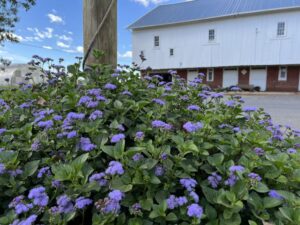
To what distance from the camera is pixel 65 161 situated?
5.06 feet

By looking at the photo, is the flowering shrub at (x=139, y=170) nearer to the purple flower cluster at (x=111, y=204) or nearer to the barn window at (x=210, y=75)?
the purple flower cluster at (x=111, y=204)

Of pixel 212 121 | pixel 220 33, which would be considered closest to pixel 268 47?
pixel 220 33

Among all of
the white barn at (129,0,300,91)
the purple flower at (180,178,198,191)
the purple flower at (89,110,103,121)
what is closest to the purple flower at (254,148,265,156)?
the purple flower at (180,178,198,191)

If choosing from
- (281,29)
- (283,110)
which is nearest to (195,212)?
(283,110)

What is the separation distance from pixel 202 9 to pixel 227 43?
15.0ft

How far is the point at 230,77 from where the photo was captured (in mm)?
25797

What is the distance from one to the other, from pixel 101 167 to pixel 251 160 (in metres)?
0.80

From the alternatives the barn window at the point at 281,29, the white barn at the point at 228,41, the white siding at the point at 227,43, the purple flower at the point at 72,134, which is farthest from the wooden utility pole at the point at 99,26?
the barn window at the point at 281,29

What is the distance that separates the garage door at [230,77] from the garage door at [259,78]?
4.22 feet

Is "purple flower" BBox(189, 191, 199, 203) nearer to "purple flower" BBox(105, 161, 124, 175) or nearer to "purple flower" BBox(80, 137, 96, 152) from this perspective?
"purple flower" BBox(105, 161, 124, 175)

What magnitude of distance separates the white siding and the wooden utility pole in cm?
2287

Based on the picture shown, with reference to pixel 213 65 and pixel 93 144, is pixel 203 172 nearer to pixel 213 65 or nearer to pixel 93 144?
pixel 93 144

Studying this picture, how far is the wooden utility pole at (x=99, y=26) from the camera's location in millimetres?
2383

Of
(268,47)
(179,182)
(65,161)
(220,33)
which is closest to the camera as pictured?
(179,182)
